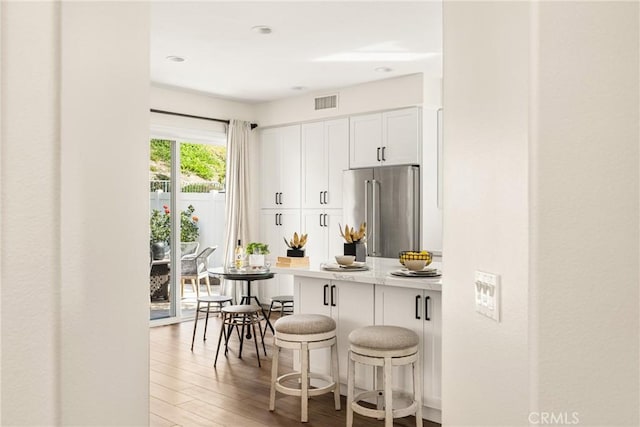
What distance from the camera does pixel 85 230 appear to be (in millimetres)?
1260

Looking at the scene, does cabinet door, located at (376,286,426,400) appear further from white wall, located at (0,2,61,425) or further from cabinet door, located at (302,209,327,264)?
cabinet door, located at (302,209,327,264)

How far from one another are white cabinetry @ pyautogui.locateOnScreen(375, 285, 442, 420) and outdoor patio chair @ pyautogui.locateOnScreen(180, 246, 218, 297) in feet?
12.0

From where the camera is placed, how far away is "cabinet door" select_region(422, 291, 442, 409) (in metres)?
3.18

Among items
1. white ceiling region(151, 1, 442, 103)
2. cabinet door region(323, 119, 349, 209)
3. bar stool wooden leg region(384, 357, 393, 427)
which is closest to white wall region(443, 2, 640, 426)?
bar stool wooden leg region(384, 357, 393, 427)

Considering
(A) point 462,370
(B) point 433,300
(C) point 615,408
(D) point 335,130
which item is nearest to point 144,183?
(A) point 462,370

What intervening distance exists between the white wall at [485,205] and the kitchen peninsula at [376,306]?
1387mm

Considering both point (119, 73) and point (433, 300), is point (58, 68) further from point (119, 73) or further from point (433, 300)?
point (433, 300)

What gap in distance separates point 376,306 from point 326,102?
→ 3.57 metres

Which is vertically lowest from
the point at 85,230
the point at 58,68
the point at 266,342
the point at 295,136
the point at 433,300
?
the point at 266,342

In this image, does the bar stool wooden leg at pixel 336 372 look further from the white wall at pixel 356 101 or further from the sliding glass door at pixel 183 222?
the sliding glass door at pixel 183 222

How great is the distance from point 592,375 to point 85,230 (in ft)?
3.99

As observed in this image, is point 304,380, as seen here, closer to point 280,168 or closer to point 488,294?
point 488,294

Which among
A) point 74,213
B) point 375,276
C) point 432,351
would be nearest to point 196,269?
point 375,276

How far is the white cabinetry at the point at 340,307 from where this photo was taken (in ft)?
11.5
